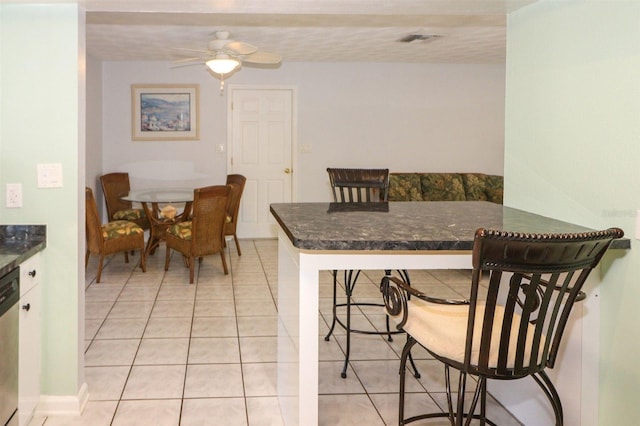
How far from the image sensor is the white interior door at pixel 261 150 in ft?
27.5

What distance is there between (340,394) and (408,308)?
4.10ft

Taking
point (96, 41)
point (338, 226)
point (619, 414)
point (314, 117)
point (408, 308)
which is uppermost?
point (96, 41)

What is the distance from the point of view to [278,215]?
289cm

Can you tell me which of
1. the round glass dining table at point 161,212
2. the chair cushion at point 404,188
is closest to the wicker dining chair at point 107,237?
the round glass dining table at point 161,212

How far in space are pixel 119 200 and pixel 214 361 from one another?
15.2ft

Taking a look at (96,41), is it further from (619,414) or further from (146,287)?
(619,414)

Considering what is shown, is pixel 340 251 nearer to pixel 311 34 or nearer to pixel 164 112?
pixel 311 34

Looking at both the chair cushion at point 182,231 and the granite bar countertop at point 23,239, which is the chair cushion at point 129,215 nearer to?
the chair cushion at point 182,231

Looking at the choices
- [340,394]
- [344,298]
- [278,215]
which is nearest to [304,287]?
→ [278,215]

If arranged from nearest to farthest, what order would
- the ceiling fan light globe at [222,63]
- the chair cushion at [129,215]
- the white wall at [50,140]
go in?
the white wall at [50,140]
the ceiling fan light globe at [222,63]
the chair cushion at [129,215]

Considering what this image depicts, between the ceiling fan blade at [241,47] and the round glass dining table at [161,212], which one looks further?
the round glass dining table at [161,212]

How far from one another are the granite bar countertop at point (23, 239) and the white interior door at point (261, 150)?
555 cm

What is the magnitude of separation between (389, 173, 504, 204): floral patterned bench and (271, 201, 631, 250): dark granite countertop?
14.2ft

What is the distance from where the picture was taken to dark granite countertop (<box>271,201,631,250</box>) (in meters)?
2.14
